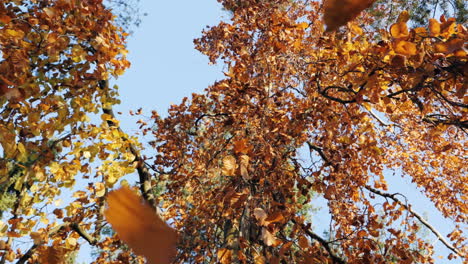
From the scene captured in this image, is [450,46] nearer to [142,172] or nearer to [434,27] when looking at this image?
[434,27]

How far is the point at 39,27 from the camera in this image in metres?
2.95

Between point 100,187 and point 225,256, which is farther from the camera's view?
point 100,187

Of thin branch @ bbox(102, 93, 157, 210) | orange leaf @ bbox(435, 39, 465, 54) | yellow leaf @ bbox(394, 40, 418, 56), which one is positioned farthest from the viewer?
thin branch @ bbox(102, 93, 157, 210)

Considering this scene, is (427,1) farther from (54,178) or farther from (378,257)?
(54,178)

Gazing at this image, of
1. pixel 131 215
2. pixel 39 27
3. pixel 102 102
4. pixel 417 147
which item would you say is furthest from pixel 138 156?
pixel 417 147

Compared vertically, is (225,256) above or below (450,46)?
below

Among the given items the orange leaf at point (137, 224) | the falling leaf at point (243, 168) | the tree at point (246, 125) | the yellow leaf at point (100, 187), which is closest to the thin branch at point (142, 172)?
the tree at point (246, 125)

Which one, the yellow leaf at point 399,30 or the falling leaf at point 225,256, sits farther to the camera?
the falling leaf at point 225,256

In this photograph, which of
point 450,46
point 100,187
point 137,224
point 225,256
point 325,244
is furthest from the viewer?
point 325,244

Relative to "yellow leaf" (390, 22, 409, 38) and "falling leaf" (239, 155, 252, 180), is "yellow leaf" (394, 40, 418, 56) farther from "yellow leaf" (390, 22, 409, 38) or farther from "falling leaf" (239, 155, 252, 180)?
"falling leaf" (239, 155, 252, 180)

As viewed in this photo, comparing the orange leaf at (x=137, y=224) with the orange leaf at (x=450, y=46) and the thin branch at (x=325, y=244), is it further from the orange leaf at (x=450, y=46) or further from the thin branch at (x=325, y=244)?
the thin branch at (x=325, y=244)

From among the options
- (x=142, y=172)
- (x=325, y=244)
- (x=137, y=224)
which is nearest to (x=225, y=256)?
(x=137, y=224)

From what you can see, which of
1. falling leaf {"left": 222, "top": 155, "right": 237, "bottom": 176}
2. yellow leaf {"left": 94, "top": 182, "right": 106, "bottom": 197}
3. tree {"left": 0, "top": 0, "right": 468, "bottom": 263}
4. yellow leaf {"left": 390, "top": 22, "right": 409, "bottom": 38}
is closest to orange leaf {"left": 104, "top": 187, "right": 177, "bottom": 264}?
tree {"left": 0, "top": 0, "right": 468, "bottom": 263}

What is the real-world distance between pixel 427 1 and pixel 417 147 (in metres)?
2.69
